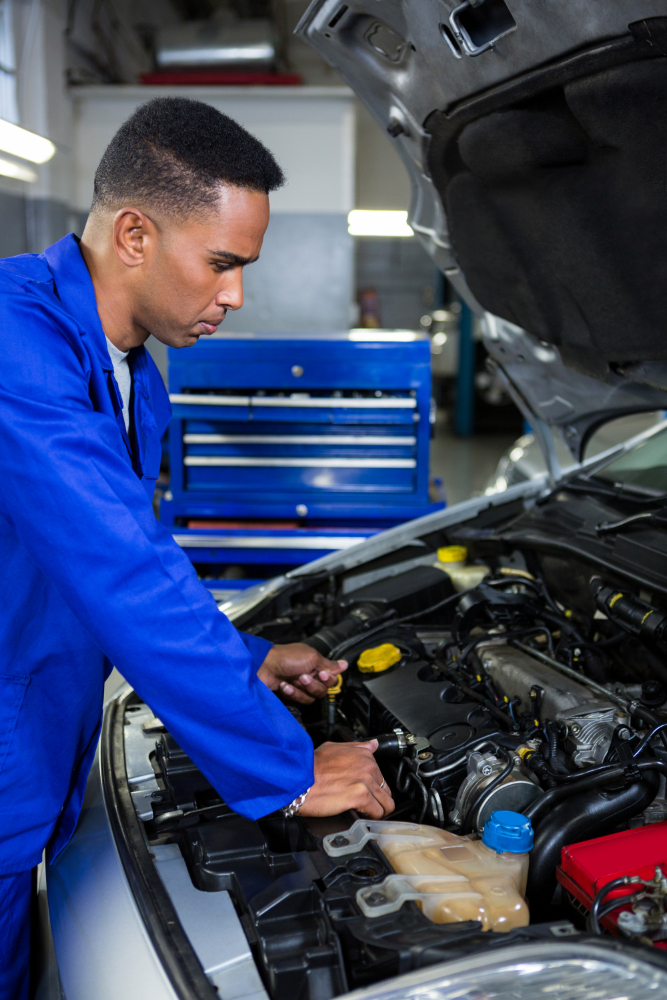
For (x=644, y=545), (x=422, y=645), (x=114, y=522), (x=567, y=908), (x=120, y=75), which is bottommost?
(x=567, y=908)

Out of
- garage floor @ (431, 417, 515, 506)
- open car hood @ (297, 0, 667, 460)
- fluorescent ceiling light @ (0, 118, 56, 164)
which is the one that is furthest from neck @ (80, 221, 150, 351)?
garage floor @ (431, 417, 515, 506)

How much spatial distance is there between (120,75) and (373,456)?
433 centimetres

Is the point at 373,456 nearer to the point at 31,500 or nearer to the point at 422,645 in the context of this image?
the point at 422,645

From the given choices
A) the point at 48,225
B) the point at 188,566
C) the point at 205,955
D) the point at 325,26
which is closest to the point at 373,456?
the point at 325,26

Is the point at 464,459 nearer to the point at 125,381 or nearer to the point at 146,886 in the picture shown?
the point at 125,381

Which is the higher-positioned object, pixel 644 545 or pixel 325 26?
pixel 325 26

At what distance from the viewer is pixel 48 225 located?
4500mm

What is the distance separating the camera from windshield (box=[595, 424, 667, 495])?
6.30ft

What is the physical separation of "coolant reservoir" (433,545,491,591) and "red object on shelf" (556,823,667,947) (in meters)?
0.91

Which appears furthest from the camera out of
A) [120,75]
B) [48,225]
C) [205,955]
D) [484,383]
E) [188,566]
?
[484,383]

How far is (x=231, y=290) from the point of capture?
41.9 inches

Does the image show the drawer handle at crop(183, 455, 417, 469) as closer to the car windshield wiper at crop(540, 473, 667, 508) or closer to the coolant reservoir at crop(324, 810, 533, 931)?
the car windshield wiper at crop(540, 473, 667, 508)

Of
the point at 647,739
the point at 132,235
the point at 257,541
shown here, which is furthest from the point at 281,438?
the point at 647,739

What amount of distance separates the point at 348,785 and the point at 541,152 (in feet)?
3.37
